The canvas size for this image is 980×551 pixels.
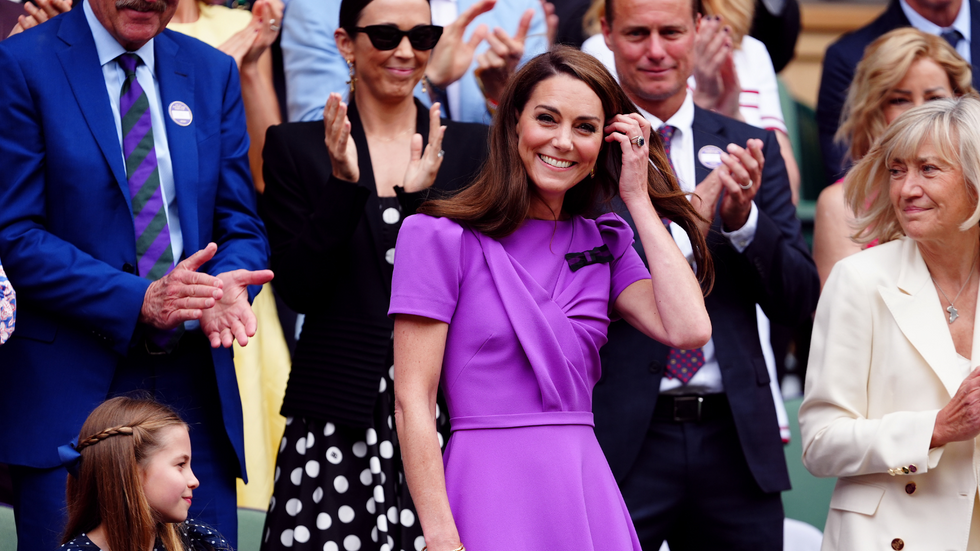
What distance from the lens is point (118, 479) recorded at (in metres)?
2.88

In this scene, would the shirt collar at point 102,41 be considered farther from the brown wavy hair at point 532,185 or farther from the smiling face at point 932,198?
the smiling face at point 932,198

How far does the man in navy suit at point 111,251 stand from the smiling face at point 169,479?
1.08ft

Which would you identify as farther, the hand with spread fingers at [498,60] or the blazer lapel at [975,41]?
the blazer lapel at [975,41]

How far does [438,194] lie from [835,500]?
4.99ft

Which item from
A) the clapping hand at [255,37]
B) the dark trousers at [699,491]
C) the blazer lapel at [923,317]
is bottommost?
the dark trousers at [699,491]

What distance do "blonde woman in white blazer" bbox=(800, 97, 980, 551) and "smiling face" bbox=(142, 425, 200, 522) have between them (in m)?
1.82

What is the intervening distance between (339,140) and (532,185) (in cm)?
84

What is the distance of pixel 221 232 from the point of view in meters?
3.64

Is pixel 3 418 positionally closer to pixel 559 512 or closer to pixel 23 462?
pixel 23 462

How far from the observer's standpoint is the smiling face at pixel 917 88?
4.62 metres

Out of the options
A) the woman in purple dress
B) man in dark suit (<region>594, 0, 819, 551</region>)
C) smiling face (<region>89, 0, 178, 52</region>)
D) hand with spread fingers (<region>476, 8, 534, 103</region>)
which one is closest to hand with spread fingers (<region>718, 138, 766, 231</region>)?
man in dark suit (<region>594, 0, 819, 551</region>)

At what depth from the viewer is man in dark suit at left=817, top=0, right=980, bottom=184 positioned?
5.56 meters

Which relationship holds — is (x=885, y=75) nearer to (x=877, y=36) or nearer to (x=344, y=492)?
(x=877, y=36)

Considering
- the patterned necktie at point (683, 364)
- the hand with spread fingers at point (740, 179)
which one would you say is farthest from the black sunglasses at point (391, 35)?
the patterned necktie at point (683, 364)
